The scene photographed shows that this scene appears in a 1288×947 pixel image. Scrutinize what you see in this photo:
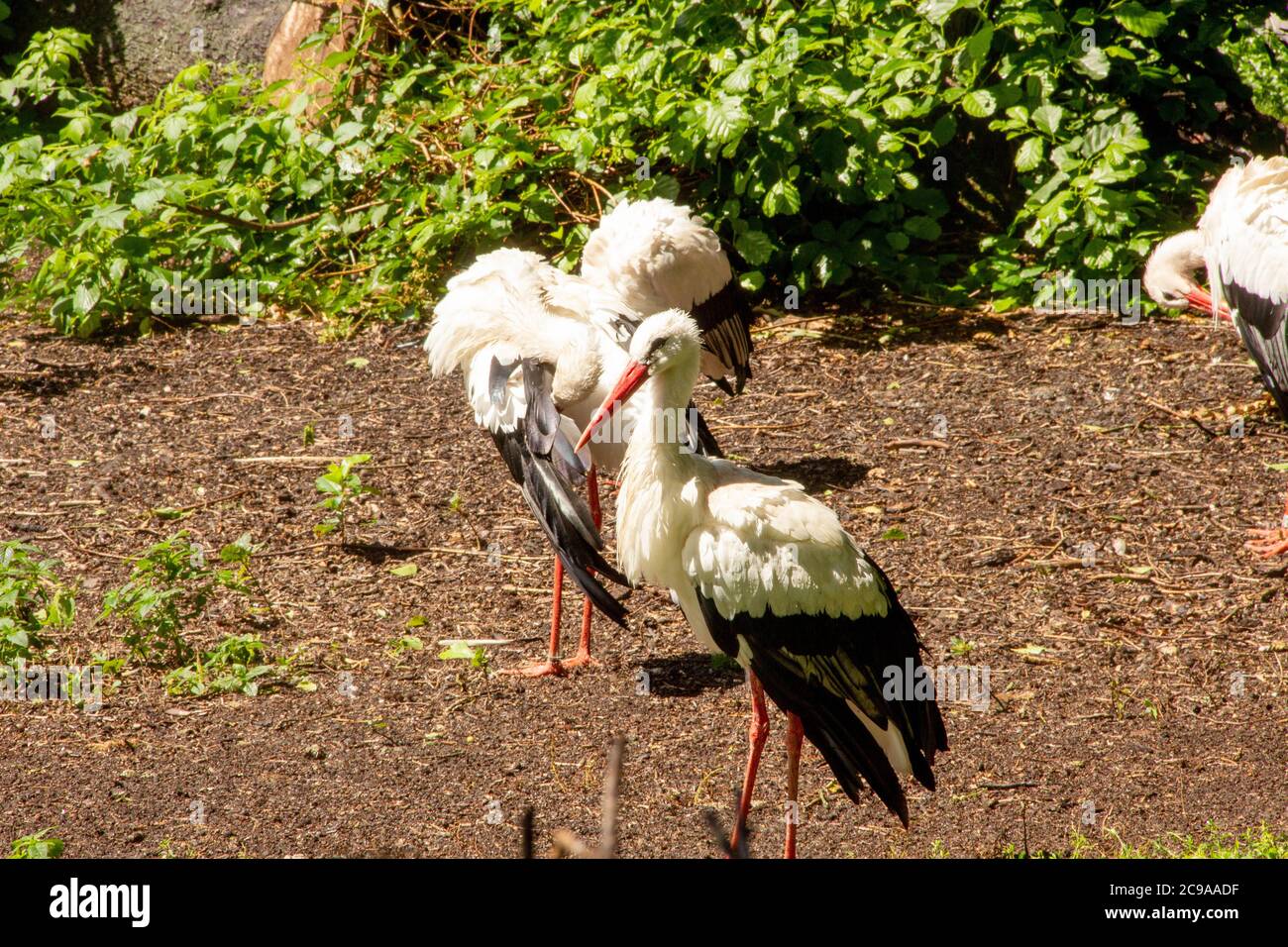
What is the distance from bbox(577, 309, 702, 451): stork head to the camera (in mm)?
4059

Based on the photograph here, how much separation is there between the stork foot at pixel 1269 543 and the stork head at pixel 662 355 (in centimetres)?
276

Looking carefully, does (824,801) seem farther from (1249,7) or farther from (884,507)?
(1249,7)

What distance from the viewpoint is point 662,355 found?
4.09 metres

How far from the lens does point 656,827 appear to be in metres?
4.14

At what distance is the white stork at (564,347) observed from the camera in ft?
15.7

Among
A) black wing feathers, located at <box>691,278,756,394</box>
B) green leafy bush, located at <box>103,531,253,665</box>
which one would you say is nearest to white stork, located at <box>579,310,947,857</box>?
green leafy bush, located at <box>103,531,253,665</box>

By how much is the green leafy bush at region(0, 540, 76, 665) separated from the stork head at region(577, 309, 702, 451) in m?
2.06

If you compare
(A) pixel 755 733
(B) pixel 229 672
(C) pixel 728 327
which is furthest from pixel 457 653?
(C) pixel 728 327

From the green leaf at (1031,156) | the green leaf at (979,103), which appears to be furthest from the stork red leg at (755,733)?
the green leaf at (1031,156)

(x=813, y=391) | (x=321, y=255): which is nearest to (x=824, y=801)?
(x=813, y=391)

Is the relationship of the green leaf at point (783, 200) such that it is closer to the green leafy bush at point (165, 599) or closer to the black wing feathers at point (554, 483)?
the black wing feathers at point (554, 483)

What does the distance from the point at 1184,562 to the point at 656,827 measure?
2639 millimetres

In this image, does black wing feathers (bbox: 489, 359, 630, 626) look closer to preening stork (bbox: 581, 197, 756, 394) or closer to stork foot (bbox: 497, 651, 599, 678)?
stork foot (bbox: 497, 651, 599, 678)

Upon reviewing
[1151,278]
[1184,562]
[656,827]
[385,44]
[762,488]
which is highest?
[385,44]
